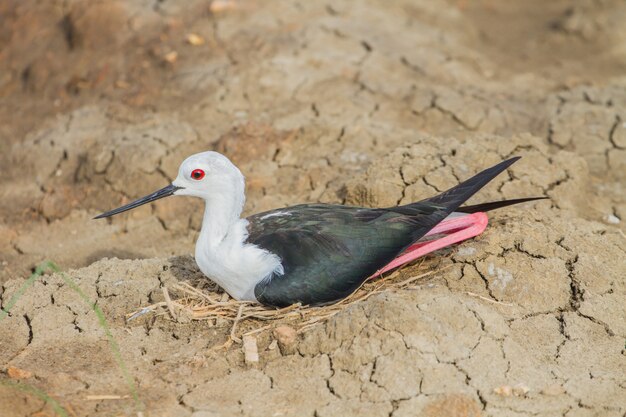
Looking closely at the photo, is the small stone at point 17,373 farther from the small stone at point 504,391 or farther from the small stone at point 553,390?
the small stone at point 553,390

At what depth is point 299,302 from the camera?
429cm

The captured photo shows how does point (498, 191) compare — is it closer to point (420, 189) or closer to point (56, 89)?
point (420, 189)

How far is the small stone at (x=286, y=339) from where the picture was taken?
4051 mm

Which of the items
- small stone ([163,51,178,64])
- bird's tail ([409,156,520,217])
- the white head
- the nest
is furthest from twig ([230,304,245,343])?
small stone ([163,51,178,64])

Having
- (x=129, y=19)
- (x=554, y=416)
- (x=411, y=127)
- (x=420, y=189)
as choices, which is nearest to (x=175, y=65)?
(x=129, y=19)

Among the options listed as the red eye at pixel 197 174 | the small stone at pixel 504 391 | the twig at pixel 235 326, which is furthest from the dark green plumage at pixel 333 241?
the small stone at pixel 504 391

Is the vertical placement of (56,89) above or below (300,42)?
below

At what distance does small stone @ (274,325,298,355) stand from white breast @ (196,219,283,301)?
331mm

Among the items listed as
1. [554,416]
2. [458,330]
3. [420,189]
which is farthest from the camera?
[420,189]

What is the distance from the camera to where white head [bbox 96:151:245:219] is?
14.7ft

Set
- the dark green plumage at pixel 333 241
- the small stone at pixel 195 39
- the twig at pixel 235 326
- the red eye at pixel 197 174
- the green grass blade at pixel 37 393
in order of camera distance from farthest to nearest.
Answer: the small stone at pixel 195 39 < the red eye at pixel 197 174 < the dark green plumage at pixel 333 241 < the twig at pixel 235 326 < the green grass blade at pixel 37 393

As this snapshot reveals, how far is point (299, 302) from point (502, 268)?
1.12m

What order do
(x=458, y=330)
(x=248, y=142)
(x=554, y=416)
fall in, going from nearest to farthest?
(x=554, y=416), (x=458, y=330), (x=248, y=142)

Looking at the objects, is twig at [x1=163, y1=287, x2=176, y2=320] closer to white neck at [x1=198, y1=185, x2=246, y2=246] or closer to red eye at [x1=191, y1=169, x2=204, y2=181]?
white neck at [x1=198, y1=185, x2=246, y2=246]
